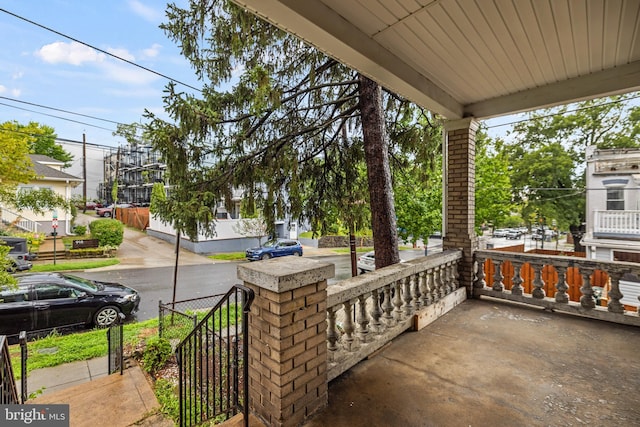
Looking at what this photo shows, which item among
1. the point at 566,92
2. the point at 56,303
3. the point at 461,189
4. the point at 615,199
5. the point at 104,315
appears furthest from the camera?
the point at 615,199

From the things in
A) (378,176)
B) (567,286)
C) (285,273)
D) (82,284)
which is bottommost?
(82,284)

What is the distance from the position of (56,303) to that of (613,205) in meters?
18.4

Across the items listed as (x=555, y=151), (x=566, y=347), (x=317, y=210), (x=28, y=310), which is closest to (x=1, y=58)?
(x=28, y=310)

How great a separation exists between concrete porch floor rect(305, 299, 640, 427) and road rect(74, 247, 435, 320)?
25.1 ft

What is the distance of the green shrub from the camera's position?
16.0 ft

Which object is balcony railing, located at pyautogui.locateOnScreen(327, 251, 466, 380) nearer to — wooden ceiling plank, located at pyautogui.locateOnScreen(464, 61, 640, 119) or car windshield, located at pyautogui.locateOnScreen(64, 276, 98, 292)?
wooden ceiling plank, located at pyautogui.locateOnScreen(464, 61, 640, 119)

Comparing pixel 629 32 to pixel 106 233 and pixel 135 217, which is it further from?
pixel 135 217

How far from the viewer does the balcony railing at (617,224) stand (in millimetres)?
10375

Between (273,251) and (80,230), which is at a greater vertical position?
(80,230)

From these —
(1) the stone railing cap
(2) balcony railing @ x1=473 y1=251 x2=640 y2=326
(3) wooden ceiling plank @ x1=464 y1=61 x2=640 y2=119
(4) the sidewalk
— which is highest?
(3) wooden ceiling plank @ x1=464 y1=61 x2=640 y2=119

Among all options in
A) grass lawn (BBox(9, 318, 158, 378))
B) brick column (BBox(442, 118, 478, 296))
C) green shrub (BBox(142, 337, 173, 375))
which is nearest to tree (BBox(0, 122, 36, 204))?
grass lawn (BBox(9, 318, 158, 378))

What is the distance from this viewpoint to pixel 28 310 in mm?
6297

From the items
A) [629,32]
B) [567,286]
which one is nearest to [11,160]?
[629,32]

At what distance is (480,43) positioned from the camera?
255cm
